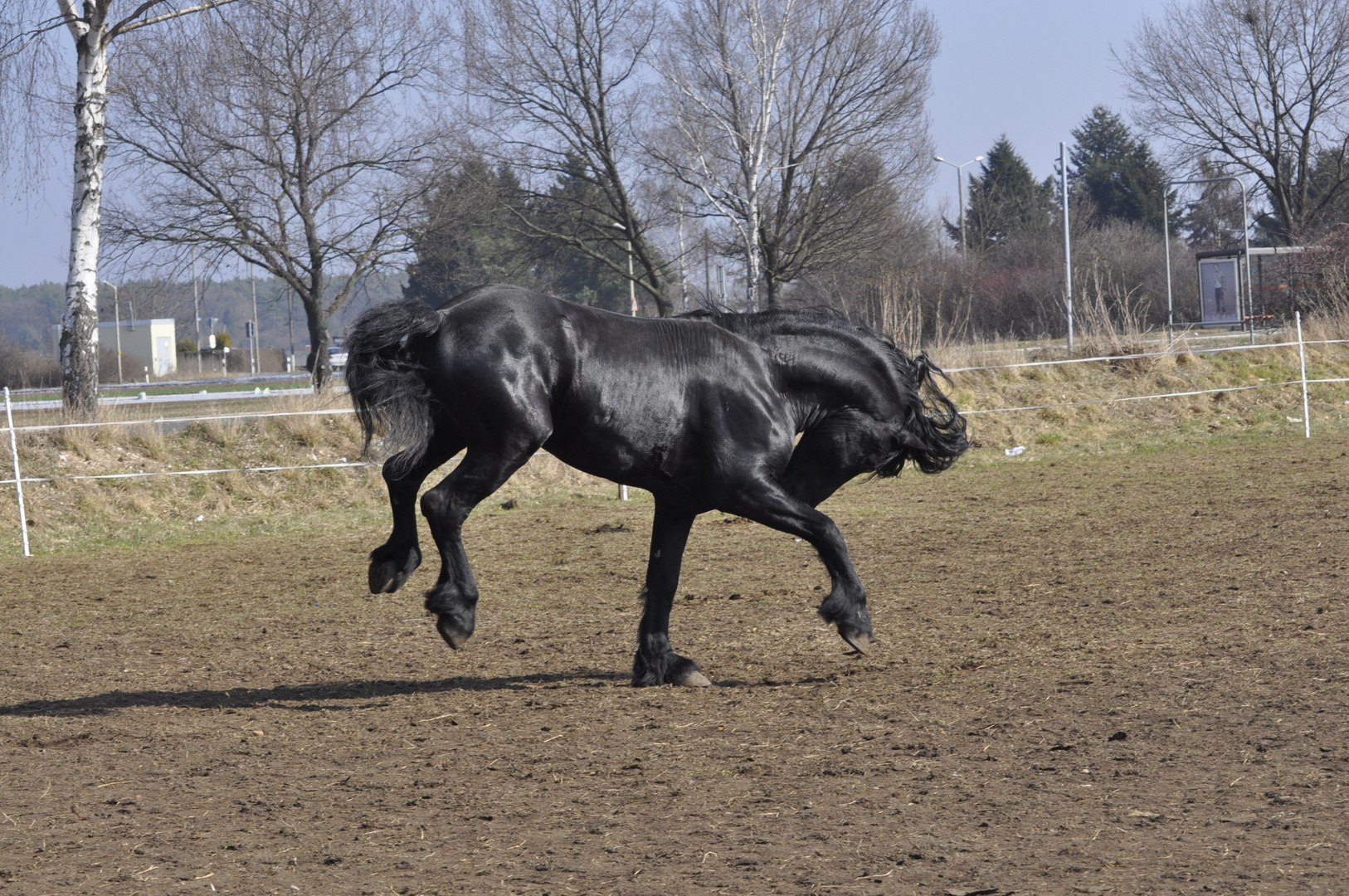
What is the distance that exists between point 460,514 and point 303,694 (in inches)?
50.6

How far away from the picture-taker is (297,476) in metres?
13.2

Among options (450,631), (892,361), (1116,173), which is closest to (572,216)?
(892,361)

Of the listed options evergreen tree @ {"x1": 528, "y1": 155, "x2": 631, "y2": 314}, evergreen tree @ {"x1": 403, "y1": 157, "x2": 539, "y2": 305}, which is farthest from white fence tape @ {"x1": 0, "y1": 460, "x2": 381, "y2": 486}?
evergreen tree @ {"x1": 528, "y1": 155, "x2": 631, "y2": 314}

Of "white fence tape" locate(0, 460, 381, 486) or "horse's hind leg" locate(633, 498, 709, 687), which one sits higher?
"white fence tape" locate(0, 460, 381, 486)

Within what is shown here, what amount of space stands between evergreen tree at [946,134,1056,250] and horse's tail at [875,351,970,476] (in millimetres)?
50214

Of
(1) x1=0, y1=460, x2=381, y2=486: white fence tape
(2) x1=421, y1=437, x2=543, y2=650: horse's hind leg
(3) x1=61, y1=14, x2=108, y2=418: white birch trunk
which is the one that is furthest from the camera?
(3) x1=61, y1=14, x2=108, y2=418: white birch trunk

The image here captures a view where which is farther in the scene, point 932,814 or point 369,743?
point 369,743

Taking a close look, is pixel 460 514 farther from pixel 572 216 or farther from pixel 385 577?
pixel 572 216

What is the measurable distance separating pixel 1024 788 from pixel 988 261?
162 feet

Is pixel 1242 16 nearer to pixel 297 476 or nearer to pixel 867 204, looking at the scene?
pixel 867 204

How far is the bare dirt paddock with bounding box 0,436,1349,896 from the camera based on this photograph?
3.07 m

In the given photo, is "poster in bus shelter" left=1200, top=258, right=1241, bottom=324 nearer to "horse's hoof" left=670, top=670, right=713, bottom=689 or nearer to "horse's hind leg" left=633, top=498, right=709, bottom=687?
"horse's hind leg" left=633, top=498, right=709, bottom=687

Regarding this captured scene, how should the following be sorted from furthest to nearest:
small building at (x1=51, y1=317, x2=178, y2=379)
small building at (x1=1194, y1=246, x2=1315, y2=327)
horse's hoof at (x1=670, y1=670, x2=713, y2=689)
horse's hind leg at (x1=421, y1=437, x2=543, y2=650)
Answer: small building at (x1=51, y1=317, x2=178, y2=379)
small building at (x1=1194, y1=246, x2=1315, y2=327)
horse's hoof at (x1=670, y1=670, x2=713, y2=689)
horse's hind leg at (x1=421, y1=437, x2=543, y2=650)

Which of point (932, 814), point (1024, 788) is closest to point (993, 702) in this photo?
point (1024, 788)
